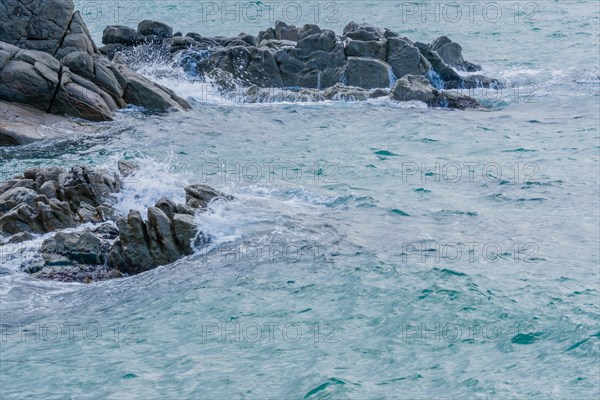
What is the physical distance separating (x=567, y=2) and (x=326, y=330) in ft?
107

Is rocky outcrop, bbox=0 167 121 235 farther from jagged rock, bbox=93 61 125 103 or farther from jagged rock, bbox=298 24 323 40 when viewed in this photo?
jagged rock, bbox=298 24 323 40

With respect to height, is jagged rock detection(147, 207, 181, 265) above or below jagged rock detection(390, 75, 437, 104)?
below

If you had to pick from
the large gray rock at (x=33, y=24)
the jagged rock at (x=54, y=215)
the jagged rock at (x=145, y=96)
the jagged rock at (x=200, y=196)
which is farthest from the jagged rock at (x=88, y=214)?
the large gray rock at (x=33, y=24)

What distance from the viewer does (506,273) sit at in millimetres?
13203

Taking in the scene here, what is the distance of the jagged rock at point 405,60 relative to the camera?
25.8 m

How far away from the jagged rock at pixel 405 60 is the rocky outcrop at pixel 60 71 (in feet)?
20.4

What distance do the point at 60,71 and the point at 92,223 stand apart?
8.46 meters

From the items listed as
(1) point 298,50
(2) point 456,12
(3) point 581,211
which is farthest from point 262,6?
(3) point 581,211

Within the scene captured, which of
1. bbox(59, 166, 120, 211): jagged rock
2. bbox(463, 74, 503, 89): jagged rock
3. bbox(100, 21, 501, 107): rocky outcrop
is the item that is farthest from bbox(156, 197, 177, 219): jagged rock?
bbox(463, 74, 503, 89): jagged rock

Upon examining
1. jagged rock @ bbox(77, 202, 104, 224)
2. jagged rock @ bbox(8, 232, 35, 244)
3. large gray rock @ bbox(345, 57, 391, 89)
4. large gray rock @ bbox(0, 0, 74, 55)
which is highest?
large gray rock @ bbox(0, 0, 74, 55)

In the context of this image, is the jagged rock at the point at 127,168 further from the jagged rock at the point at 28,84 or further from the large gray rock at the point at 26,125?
the jagged rock at the point at 28,84

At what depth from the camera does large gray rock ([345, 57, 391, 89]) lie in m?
25.3

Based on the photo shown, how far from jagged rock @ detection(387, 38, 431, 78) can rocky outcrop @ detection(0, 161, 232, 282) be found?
1182 cm

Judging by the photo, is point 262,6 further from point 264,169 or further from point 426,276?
point 426,276
